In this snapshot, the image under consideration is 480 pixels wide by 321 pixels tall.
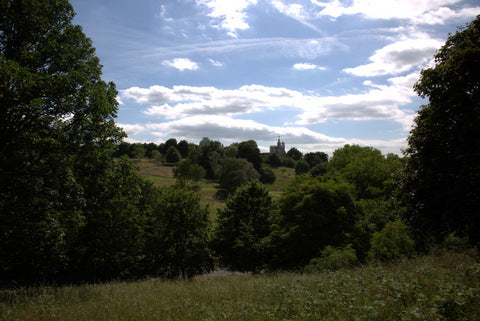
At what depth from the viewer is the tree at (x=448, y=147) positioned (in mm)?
11758

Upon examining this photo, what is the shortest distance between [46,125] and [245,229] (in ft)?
53.8

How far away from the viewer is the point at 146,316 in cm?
631

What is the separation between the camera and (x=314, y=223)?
17.8 m

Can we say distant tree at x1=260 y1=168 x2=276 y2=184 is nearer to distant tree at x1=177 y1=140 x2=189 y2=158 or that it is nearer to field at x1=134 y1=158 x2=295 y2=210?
field at x1=134 y1=158 x2=295 y2=210

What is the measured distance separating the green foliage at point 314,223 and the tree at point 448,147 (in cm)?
462

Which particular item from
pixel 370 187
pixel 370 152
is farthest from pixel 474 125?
pixel 370 152

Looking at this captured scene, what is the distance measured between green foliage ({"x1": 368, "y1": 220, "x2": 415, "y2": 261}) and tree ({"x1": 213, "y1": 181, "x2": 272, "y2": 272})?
785cm

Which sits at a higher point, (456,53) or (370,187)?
(456,53)

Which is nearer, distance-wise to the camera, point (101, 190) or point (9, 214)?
point (9, 214)

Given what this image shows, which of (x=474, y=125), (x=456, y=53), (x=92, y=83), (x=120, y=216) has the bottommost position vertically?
(x=120, y=216)

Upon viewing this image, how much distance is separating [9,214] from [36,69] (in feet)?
19.9

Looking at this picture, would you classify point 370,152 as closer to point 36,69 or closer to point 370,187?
point 370,187

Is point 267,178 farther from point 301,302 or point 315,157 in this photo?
point 301,302

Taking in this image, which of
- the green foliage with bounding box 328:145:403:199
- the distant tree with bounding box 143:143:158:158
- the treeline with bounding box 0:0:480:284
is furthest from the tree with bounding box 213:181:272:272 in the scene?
the distant tree with bounding box 143:143:158:158
